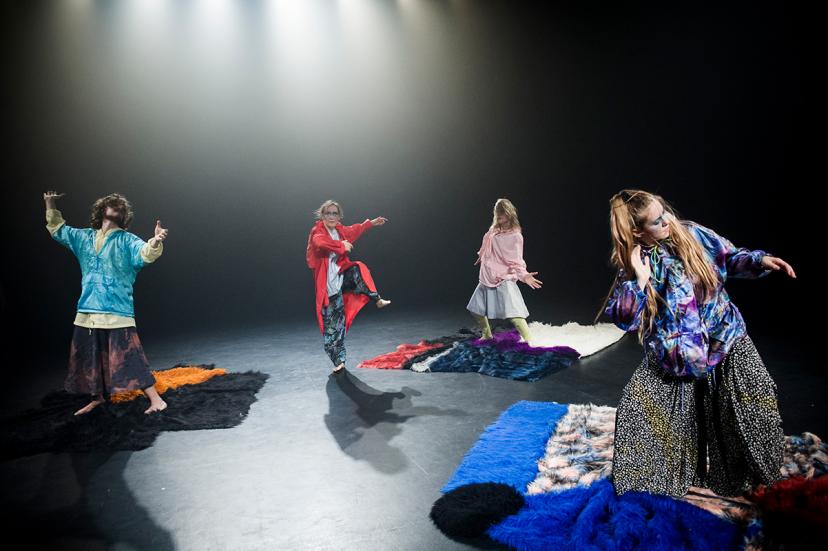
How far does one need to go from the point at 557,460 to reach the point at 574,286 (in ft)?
21.1

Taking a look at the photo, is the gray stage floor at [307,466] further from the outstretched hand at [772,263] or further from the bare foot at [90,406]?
the outstretched hand at [772,263]

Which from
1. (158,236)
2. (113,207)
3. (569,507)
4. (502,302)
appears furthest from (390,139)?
(569,507)

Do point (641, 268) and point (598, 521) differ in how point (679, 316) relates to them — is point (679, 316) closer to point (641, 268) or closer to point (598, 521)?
point (641, 268)

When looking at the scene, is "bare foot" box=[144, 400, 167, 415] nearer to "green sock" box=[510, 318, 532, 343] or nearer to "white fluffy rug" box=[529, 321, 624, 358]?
"green sock" box=[510, 318, 532, 343]

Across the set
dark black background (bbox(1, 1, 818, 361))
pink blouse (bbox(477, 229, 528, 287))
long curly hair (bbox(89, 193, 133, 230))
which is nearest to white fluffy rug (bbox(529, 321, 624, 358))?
pink blouse (bbox(477, 229, 528, 287))

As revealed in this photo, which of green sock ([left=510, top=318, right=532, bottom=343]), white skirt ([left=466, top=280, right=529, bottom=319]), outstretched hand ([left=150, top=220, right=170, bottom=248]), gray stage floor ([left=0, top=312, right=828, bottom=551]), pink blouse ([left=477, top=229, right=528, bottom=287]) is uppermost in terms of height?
outstretched hand ([left=150, top=220, right=170, bottom=248])

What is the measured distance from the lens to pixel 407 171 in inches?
413

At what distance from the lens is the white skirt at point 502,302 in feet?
16.8

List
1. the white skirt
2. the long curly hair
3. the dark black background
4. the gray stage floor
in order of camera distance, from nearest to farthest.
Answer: the gray stage floor, the long curly hair, the white skirt, the dark black background

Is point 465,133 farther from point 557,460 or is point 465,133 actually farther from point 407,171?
point 557,460

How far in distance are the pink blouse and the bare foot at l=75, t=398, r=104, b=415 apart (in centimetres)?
348

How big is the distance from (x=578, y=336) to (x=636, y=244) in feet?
11.3

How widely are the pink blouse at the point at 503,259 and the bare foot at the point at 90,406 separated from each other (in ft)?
11.4

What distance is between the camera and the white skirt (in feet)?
16.8
